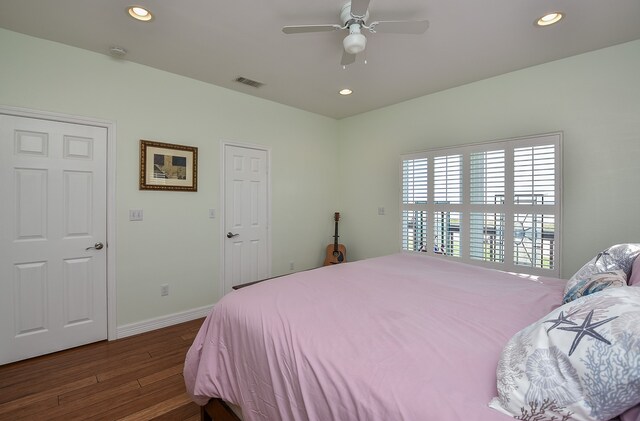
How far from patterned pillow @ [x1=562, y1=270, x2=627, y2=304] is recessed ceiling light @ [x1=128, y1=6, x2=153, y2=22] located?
3.06m

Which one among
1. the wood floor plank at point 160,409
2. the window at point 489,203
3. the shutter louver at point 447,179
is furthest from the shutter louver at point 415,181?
the wood floor plank at point 160,409

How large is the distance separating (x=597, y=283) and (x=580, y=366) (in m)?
0.80

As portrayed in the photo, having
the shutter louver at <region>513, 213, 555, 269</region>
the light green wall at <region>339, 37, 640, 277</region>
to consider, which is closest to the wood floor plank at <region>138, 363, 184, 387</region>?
the shutter louver at <region>513, 213, 555, 269</region>

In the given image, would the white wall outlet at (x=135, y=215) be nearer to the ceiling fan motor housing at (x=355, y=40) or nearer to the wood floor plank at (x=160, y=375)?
the wood floor plank at (x=160, y=375)

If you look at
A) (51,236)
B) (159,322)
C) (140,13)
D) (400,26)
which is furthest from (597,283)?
(51,236)

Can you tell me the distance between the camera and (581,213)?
8.73ft

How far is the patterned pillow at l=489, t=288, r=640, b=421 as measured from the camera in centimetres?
63

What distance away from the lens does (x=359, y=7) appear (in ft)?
5.61

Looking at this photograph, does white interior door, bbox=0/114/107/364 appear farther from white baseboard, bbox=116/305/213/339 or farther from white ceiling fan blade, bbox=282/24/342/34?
white ceiling fan blade, bbox=282/24/342/34

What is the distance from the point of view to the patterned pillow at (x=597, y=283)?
1.19 metres

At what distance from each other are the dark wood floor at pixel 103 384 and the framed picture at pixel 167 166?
154cm

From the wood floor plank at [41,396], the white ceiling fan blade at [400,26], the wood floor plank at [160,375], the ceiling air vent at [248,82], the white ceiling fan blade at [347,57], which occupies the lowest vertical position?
the wood floor plank at [41,396]

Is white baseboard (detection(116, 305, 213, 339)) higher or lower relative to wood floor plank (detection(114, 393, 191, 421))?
higher

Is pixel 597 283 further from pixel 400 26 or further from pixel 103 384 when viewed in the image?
pixel 103 384
